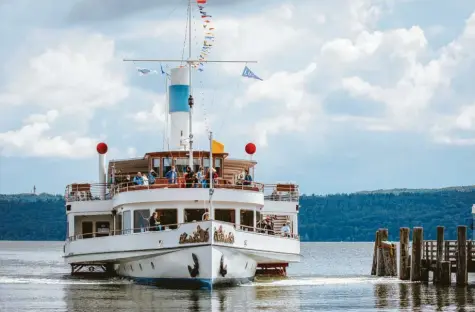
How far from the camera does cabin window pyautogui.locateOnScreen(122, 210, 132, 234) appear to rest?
164 ft

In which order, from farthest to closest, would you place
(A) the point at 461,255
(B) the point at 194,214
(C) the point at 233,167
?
1. (C) the point at 233,167
2. (A) the point at 461,255
3. (B) the point at 194,214

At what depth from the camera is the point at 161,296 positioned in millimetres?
44438

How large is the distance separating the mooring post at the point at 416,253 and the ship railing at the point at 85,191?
14609mm

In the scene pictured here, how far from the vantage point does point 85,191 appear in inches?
2242

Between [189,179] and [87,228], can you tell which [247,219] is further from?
[87,228]

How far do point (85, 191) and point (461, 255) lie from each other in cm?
1803

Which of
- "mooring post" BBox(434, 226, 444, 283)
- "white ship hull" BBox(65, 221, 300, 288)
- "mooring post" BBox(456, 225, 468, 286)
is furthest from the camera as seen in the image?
"mooring post" BBox(434, 226, 444, 283)

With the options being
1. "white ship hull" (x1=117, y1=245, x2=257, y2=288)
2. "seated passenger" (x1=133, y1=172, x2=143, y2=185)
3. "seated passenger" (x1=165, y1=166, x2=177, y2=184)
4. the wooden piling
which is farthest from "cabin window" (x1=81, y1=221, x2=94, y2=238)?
the wooden piling

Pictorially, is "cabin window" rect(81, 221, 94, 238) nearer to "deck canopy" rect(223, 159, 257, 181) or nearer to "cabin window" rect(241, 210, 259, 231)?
"deck canopy" rect(223, 159, 257, 181)

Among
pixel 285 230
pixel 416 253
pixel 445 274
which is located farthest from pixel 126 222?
pixel 445 274

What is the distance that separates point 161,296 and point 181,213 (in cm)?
505

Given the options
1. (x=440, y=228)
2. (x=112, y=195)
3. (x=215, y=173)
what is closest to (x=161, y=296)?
(x=215, y=173)

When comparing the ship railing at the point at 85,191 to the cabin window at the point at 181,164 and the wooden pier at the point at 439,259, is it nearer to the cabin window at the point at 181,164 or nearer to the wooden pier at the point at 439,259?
the cabin window at the point at 181,164

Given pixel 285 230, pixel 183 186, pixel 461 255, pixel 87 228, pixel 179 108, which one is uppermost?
pixel 179 108
